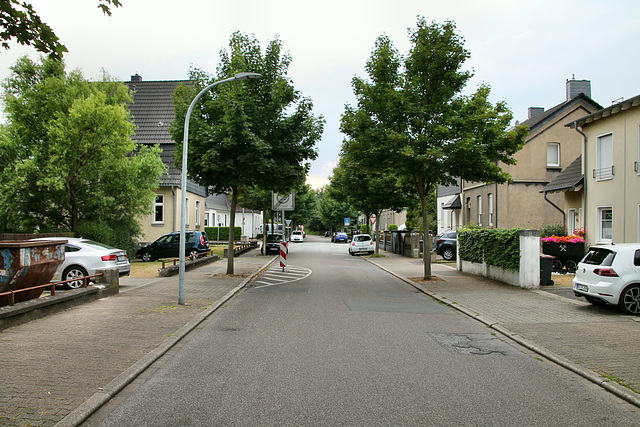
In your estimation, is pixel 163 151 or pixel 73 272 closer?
pixel 73 272

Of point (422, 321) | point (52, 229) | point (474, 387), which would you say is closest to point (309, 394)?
point (474, 387)

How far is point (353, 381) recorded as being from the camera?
554 centimetres

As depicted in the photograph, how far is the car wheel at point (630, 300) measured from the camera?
10055 millimetres

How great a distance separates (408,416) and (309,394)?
3.57 ft

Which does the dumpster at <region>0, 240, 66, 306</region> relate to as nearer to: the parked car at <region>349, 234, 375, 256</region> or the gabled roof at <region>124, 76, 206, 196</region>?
the gabled roof at <region>124, 76, 206, 196</region>

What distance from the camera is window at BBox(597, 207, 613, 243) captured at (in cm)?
1855

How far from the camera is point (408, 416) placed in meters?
4.46

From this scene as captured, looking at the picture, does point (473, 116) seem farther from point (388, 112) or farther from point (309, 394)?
point (309, 394)

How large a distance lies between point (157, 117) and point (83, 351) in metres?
32.9

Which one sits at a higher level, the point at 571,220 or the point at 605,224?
the point at 571,220

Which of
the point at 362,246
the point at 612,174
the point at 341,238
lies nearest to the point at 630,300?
the point at 612,174

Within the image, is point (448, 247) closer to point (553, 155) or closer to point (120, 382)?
point (553, 155)

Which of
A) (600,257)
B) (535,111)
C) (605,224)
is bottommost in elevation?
(600,257)

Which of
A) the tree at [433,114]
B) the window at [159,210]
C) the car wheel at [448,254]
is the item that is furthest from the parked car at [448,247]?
the window at [159,210]
